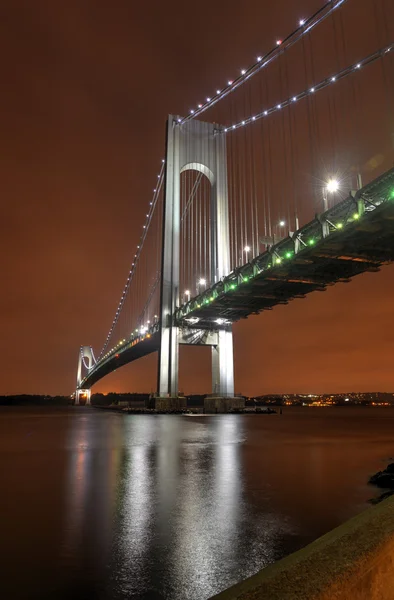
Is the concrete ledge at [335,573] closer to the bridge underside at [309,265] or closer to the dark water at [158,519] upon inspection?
the dark water at [158,519]

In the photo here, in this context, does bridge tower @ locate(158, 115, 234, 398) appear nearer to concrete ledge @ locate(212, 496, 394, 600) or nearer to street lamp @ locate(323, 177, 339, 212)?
street lamp @ locate(323, 177, 339, 212)

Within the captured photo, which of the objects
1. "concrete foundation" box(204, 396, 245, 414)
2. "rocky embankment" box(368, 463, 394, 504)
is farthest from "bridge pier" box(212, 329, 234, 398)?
"rocky embankment" box(368, 463, 394, 504)

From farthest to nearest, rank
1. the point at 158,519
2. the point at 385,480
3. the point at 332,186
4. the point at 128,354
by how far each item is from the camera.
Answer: the point at 128,354
the point at 332,186
the point at 385,480
the point at 158,519

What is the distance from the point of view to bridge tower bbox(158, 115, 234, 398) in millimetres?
41781

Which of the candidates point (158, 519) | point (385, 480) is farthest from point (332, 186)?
point (158, 519)

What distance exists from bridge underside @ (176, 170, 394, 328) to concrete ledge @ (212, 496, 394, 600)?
18.7m

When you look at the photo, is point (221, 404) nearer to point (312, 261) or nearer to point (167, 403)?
point (167, 403)

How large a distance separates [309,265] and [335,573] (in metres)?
25.9

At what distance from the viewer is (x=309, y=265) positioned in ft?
87.7

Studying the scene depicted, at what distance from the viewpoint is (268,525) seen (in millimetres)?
5195

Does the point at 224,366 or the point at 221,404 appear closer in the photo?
the point at 221,404

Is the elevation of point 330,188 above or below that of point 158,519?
above

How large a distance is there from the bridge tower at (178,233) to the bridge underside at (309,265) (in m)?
2.77

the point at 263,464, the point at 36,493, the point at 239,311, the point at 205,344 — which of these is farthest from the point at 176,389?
the point at 36,493
